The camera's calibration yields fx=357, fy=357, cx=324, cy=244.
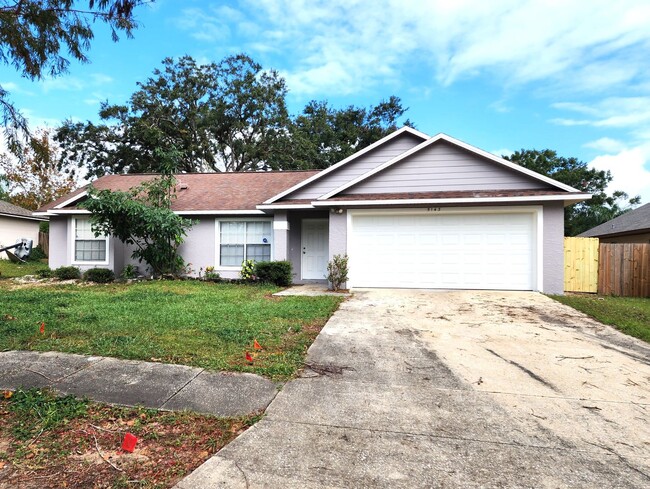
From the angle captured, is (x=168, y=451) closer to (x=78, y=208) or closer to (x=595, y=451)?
(x=595, y=451)

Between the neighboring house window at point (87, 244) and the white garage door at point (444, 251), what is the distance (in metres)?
9.36

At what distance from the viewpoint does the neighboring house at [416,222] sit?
981 centimetres

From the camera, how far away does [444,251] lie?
10352 mm

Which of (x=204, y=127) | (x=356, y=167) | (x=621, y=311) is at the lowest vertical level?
(x=621, y=311)

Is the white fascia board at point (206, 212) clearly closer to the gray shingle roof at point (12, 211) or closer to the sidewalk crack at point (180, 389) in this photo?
the sidewalk crack at point (180, 389)

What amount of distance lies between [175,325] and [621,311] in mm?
9056

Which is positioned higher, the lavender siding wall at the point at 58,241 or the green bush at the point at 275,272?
the lavender siding wall at the point at 58,241

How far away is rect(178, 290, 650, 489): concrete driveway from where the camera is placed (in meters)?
2.38

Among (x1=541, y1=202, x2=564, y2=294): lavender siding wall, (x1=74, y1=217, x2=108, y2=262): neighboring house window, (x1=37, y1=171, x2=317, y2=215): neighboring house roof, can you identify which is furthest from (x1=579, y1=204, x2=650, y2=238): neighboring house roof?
(x1=74, y1=217, x2=108, y2=262): neighboring house window

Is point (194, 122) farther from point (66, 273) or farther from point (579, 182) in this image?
point (579, 182)

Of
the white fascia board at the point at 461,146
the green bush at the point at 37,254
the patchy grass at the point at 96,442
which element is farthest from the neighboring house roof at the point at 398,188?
the green bush at the point at 37,254

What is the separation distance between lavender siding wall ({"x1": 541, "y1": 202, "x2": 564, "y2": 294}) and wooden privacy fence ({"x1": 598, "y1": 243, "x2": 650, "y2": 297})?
1950 millimetres

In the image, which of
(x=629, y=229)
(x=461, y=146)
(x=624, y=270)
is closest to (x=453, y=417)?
(x=461, y=146)

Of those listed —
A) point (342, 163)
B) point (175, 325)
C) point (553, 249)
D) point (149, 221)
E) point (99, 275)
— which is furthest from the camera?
point (99, 275)
